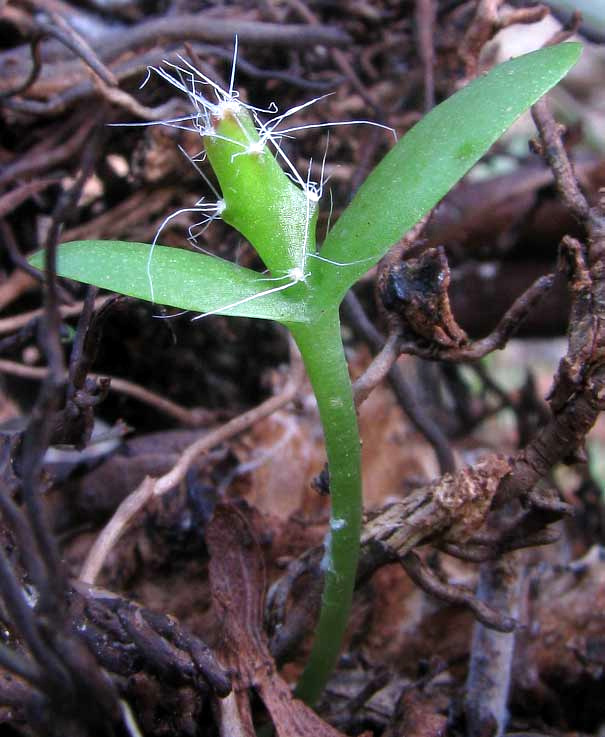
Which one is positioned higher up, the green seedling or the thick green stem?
the green seedling

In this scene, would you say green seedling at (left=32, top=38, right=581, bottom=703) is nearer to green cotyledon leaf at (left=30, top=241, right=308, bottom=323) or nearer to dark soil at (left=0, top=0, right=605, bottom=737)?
green cotyledon leaf at (left=30, top=241, right=308, bottom=323)

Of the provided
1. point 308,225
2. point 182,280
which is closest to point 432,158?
point 308,225

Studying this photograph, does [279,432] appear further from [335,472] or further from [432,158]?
[432,158]

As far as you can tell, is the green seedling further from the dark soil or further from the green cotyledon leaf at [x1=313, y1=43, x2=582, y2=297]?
the dark soil

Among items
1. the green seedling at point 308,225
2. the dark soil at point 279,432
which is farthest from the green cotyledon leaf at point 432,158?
the dark soil at point 279,432

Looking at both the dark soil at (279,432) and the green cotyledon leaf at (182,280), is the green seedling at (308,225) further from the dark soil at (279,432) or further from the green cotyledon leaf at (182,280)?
the dark soil at (279,432)

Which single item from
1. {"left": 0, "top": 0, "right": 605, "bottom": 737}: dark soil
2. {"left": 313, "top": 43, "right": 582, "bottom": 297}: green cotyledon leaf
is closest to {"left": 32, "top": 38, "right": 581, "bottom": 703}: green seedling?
{"left": 313, "top": 43, "right": 582, "bottom": 297}: green cotyledon leaf
